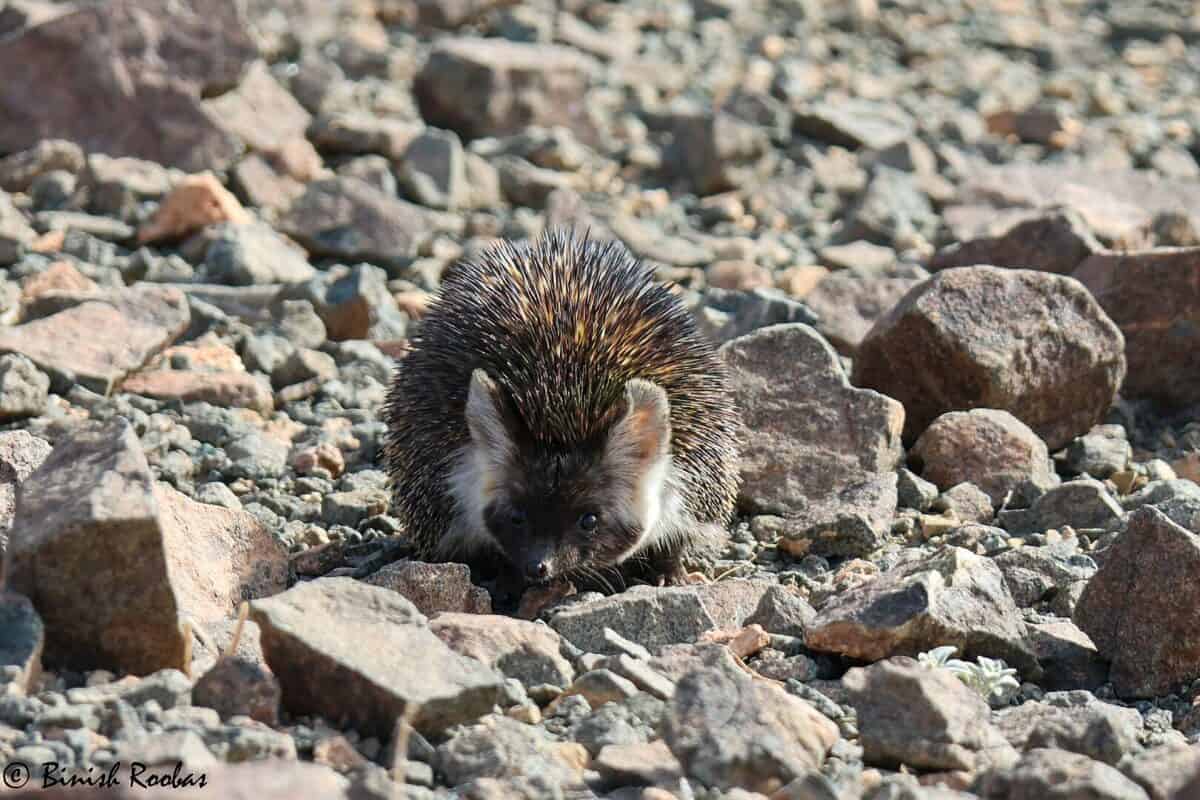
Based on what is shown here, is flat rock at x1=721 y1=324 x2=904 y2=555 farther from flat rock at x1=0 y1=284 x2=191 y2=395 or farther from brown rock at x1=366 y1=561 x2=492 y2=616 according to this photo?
flat rock at x1=0 y1=284 x2=191 y2=395

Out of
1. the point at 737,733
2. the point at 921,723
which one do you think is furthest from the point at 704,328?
the point at 737,733

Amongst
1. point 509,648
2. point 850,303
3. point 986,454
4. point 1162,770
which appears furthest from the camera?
point 850,303

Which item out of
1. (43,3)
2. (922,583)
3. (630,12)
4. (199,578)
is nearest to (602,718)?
(922,583)

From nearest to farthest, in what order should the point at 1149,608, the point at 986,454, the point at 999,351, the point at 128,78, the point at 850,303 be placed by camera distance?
1. the point at 1149,608
2. the point at 986,454
3. the point at 999,351
4. the point at 850,303
5. the point at 128,78

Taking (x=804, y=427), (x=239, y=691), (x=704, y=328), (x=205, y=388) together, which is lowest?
(x=704, y=328)

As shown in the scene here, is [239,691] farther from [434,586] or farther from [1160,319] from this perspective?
[1160,319]

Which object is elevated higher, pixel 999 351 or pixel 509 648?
pixel 509 648

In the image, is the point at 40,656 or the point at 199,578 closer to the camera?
the point at 40,656

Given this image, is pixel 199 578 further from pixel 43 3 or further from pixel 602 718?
pixel 43 3
